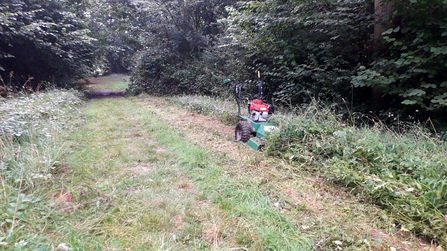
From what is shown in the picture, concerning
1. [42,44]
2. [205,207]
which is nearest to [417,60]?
[205,207]

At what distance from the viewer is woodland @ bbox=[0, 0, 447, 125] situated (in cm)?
432

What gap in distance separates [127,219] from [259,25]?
6275 mm

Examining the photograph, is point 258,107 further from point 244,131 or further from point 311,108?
point 311,108

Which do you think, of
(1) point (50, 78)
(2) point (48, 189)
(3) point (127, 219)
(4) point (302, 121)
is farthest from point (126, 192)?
(1) point (50, 78)

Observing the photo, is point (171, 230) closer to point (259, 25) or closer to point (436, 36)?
point (436, 36)

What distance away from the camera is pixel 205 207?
7.68 feet

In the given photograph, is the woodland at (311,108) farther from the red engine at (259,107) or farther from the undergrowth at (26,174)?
the red engine at (259,107)

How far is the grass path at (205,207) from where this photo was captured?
185 centimetres

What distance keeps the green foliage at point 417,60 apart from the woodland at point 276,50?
0.02 meters

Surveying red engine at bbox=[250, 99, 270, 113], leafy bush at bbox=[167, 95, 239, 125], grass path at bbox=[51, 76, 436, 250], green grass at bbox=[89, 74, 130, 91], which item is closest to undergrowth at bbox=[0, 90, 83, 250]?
grass path at bbox=[51, 76, 436, 250]

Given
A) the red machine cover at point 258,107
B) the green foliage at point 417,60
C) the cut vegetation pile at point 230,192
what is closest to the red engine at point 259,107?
the red machine cover at point 258,107

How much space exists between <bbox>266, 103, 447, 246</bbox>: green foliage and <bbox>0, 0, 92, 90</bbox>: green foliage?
933 centimetres

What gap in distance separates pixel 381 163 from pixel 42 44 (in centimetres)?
1138

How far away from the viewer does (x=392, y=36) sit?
15.8ft
